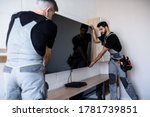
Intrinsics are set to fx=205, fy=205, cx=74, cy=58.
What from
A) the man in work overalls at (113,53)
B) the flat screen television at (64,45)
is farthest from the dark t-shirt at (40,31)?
the man in work overalls at (113,53)

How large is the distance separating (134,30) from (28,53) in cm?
195

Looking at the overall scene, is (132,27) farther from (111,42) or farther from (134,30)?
(111,42)

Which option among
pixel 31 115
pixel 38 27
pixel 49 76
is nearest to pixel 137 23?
pixel 49 76

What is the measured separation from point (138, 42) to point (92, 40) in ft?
2.02

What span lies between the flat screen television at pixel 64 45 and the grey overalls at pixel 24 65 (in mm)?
543

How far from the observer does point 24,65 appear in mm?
951

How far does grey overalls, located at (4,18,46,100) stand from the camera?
953 mm

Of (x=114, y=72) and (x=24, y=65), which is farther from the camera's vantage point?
(x=114, y=72)

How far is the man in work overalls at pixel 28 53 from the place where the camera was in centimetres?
95

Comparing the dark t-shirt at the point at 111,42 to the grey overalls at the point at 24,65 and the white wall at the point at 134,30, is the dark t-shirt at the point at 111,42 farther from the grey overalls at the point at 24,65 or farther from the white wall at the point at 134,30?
the grey overalls at the point at 24,65

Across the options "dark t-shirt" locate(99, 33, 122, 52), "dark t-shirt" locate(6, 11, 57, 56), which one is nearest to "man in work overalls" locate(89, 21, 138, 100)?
"dark t-shirt" locate(99, 33, 122, 52)

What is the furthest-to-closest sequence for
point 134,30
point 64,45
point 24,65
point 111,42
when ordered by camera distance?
point 134,30
point 111,42
point 64,45
point 24,65

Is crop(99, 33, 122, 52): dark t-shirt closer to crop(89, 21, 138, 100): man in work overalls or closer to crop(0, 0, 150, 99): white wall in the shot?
crop(89, 21, 138, 100): man in work overalls

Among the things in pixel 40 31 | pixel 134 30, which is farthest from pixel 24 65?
pixel 134 30
